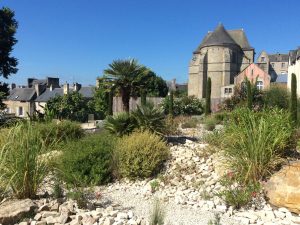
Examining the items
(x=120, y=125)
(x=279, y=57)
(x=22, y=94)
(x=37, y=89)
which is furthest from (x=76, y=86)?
(x=279, y=57)

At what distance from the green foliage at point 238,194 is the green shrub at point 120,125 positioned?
3.07 metres

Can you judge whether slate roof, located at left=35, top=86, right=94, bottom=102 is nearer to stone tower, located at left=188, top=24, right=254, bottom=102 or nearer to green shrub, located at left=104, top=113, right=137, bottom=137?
stone tower, located at left=188, top=24, right=254, bottom=102

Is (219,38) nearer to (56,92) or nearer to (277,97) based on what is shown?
(56,92)

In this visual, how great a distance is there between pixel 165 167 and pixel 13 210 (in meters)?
3.37

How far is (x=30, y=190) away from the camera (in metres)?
4.77

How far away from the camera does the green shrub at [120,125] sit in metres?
7.84

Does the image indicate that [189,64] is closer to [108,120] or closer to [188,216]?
[108,120]

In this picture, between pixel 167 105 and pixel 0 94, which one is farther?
pixel 167 105

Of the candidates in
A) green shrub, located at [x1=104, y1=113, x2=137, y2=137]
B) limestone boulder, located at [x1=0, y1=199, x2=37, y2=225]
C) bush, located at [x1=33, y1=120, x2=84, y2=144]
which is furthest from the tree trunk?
limestone boulder, located at [x1=0, y1=199, x2=37, y2=225]

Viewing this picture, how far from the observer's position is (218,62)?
46.2 metres

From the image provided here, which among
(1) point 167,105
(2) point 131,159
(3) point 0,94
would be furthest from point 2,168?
(1) point 167,105

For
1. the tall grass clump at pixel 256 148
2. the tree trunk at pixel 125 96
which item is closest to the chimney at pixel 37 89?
the tree trunk at pixel 125 96

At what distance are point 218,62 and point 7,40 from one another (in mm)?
32268

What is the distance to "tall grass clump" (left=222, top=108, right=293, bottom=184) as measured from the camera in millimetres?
5445
